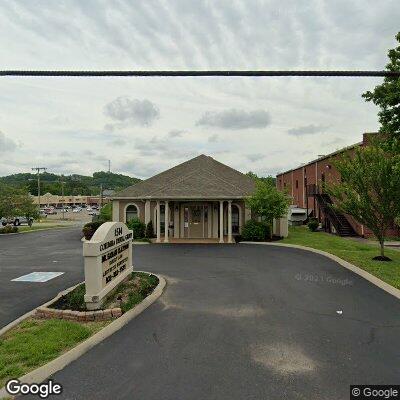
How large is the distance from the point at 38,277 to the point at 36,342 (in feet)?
23.2

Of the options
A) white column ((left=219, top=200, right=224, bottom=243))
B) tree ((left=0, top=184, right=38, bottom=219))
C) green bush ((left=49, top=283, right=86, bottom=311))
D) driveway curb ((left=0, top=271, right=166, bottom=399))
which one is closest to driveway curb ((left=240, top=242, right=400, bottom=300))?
white column ((left=219, top=200, right=224, bottom=243))

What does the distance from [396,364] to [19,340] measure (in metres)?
6.61

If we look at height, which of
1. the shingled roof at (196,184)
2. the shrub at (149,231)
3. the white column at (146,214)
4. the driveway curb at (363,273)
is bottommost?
the driveway curb at (363,273)

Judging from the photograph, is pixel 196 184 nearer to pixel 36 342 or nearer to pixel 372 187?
pixel 372 187

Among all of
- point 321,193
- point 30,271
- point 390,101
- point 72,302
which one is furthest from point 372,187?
point 321,193

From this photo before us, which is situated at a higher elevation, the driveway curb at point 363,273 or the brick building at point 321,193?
the brick building at point 321,193

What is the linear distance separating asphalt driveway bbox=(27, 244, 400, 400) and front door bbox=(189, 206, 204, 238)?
1357 cm

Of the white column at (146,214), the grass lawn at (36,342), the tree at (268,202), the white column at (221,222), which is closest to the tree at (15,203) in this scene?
the white column at (146,214)

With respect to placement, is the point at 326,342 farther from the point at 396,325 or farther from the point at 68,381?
the point at 68,381

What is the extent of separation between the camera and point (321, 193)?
33750mm

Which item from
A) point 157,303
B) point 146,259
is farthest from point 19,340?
point 146,259

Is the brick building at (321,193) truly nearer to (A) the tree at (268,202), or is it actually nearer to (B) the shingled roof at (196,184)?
(A) the tree at (268,202)

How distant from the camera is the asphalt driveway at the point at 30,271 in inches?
353

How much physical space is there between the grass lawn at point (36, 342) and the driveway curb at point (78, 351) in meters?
0.15
